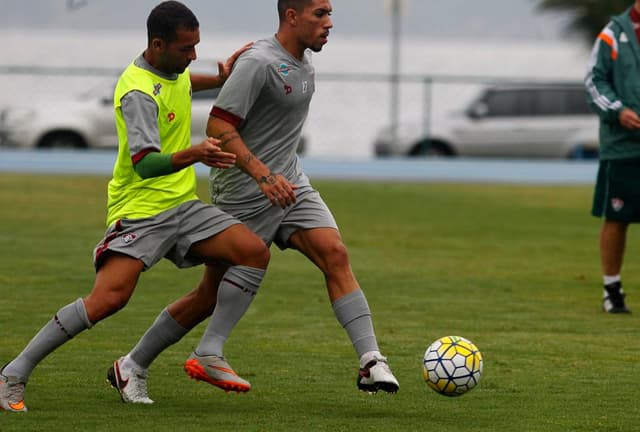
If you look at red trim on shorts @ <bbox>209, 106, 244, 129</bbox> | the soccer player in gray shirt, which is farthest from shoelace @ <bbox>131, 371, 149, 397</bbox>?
red trim on shorts @ <bbox>209, 106, 244, 129</bbox>

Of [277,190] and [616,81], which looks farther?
[616,81]

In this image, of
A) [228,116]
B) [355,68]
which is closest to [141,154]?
[228,116]

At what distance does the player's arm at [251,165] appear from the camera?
628 centimetres

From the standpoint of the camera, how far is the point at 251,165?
→ 6.34 meters

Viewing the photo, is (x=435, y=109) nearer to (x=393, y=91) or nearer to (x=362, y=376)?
(x=393, y=91)

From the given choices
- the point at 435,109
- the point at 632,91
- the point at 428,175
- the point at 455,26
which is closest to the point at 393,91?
the point at 435,109

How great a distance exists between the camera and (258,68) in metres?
6.41

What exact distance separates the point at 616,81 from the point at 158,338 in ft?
13.8

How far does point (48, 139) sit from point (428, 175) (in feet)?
24.3

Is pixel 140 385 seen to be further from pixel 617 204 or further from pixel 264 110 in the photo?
pixel 617 204

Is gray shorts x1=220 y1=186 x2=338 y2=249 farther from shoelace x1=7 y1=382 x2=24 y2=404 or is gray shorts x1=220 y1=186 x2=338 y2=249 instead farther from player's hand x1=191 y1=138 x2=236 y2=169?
shoelace x1=7 y1=382 x2=24 y2=404

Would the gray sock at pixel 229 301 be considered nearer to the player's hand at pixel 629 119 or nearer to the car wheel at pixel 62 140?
the player's hand at pixel 629 119

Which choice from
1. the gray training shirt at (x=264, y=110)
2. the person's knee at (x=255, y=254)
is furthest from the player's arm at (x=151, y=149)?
the person's knee at (x=255, y=254)

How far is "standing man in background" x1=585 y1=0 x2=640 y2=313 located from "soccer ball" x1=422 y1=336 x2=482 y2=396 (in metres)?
3.36
